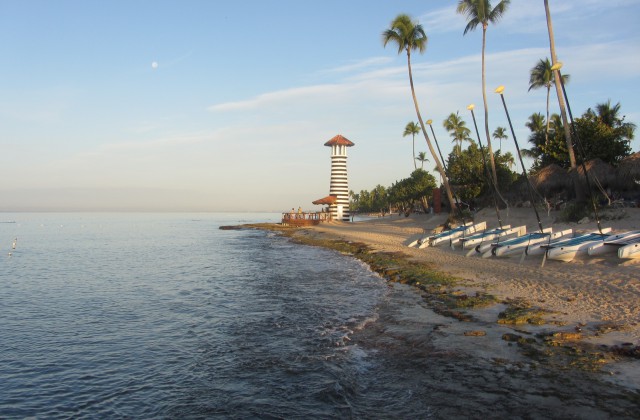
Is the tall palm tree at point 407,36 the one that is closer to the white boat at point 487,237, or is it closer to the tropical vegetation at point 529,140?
the tropical vegetation at point 529,140

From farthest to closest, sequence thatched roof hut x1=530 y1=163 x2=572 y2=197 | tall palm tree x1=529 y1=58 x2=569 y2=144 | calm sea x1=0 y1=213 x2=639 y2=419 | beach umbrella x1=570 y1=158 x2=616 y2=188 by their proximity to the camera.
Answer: tall palm tree x1=529 y1=58 x2=569 y2=144, thatched roof hut x1=530 y1=163 x2=572 y2=197, beach umbrella x1=570 y1=158 x2=616 y2=188, calm sea x1=0 y1=213 x2=639 y2=419

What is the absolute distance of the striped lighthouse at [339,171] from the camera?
65375mm

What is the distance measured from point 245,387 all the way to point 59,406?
285 cm

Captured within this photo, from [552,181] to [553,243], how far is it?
1493cm

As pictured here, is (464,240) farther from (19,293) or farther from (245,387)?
(19,293)

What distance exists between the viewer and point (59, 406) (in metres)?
7.11

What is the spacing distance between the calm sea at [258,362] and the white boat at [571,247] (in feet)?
19.5

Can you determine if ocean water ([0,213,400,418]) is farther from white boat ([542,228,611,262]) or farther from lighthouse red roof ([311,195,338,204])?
lighthouse red roof ([311,195,338,204])

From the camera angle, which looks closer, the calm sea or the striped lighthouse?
the calm sea

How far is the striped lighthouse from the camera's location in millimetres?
65375

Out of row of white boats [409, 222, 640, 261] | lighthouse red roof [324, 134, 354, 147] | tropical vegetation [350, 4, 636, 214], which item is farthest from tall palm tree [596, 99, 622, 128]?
lighthouse red roof [324, 134, 354, 147]

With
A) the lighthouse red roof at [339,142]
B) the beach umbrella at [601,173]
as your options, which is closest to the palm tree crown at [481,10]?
the beach umbrella at [601,173]

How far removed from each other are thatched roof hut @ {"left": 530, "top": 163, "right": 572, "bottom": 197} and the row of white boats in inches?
308

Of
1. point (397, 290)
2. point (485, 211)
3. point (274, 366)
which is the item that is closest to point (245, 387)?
point (274, 366)
